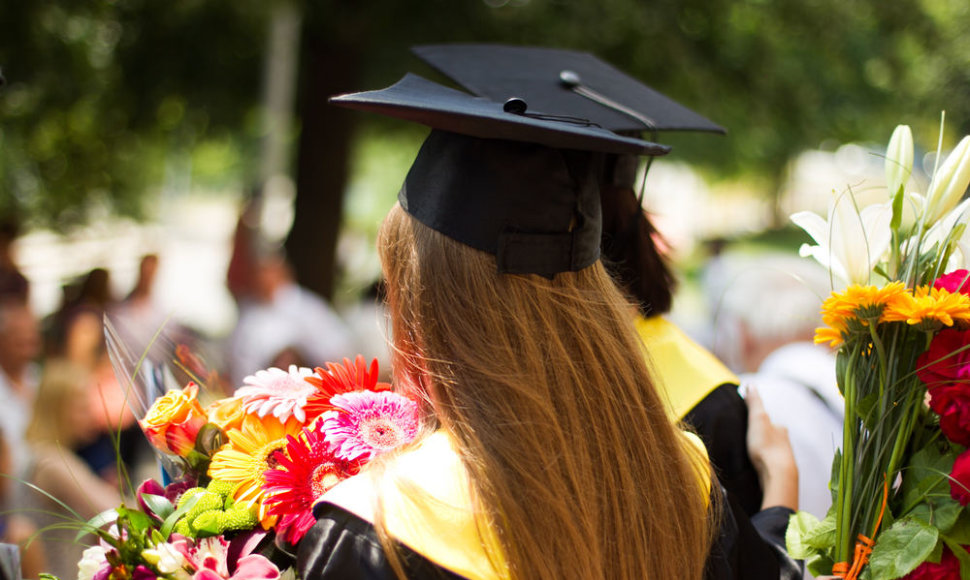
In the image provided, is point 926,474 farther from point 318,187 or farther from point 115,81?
point 115,81

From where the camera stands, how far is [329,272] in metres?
6.91

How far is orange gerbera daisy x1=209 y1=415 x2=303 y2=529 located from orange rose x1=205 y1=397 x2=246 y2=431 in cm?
2

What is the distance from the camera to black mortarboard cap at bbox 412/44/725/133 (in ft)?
7.52

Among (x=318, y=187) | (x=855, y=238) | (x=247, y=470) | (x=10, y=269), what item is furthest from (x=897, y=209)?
(x=318, y=187)

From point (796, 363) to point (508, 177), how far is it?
1.91 meters

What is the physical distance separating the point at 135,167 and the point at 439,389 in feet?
32.3

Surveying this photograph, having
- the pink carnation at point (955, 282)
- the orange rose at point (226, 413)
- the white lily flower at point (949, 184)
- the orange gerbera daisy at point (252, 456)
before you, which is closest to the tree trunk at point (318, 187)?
the orange rose at point (226, 413)

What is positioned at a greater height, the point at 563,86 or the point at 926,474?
the point at 563,86

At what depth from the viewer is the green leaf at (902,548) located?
1380 mm

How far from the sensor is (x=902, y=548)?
1422 millimetres

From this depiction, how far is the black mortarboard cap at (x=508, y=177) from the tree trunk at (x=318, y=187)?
5.47 m

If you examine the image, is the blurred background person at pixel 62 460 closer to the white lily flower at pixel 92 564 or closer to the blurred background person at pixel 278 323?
the blurred background person at pixel 278 323

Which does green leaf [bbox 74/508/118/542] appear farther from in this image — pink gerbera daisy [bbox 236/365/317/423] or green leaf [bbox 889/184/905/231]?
green leaf [bbox 889/184/905/231]

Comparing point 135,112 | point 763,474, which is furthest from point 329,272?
point 763,474
